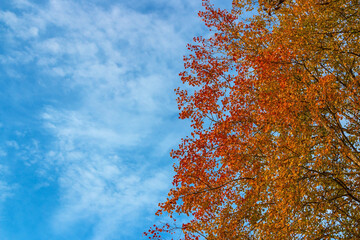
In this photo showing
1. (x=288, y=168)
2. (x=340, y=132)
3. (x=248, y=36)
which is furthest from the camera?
(x=248, y=36)

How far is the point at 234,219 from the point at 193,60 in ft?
26.0

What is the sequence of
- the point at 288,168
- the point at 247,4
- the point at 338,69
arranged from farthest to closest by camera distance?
the point at 247,4
the point at 338,69
the point at 288,168

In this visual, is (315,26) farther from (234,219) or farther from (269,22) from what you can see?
(234,219)

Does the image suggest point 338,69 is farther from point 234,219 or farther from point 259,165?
point 234,219

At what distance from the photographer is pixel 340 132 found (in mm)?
9352

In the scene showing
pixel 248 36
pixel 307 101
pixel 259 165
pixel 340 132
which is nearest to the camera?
pixel 307 101

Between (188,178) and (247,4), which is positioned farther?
(247,4)

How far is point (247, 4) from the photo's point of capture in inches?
571

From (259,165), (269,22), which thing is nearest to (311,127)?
(259,165)

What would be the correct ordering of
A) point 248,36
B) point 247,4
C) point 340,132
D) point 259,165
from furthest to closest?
point 247,4
point 248,36
point 259,165
point 340,132

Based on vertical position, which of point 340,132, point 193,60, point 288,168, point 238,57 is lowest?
point 288,168

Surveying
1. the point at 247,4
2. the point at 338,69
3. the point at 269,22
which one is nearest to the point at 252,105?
the point at 338,69

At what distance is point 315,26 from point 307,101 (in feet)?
9.20

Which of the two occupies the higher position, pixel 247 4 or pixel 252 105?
pixel 247 4
